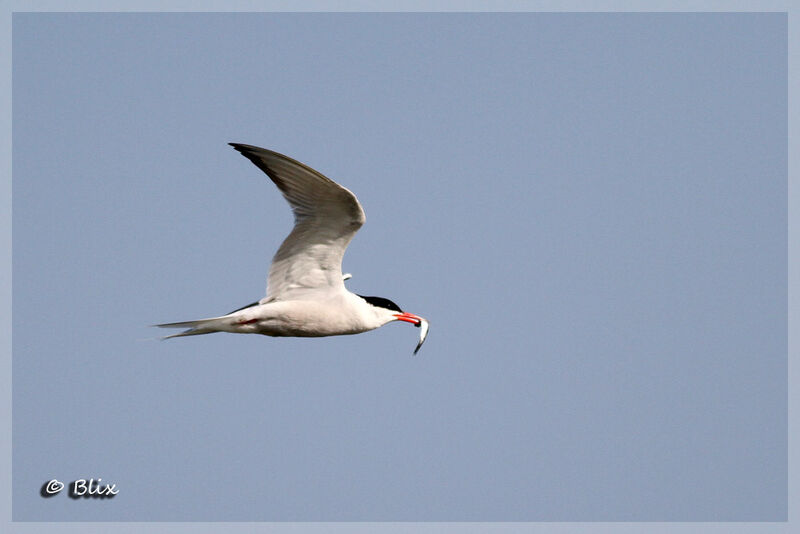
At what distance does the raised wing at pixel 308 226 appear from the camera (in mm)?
9188

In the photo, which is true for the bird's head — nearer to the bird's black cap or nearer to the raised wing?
the bird's black cap

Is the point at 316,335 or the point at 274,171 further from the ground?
the point at 274,171

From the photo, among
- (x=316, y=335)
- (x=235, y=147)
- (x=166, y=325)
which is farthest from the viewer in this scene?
(x=316, y=335)

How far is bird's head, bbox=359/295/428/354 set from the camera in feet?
35.0

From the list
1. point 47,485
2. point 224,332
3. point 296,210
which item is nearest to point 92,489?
point 47,485

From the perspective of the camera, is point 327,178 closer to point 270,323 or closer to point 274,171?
point 274,171

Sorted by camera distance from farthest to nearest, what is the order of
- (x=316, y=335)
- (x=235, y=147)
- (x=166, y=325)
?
1. (x=316, y=335)
2. (x=166, y=325)
3. (x=235, y=147)

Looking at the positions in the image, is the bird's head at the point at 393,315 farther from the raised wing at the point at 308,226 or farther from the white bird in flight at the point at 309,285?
the raised wing at the point at 308,226

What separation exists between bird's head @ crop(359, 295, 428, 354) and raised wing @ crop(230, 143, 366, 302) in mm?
522

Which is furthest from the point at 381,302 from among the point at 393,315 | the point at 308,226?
the point at 308,226

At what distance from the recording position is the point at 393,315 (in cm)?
1084

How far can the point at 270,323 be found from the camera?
33.2ft

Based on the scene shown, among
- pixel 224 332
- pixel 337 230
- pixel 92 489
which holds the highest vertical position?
pixel 337 230

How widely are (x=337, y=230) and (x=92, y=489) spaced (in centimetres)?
375
